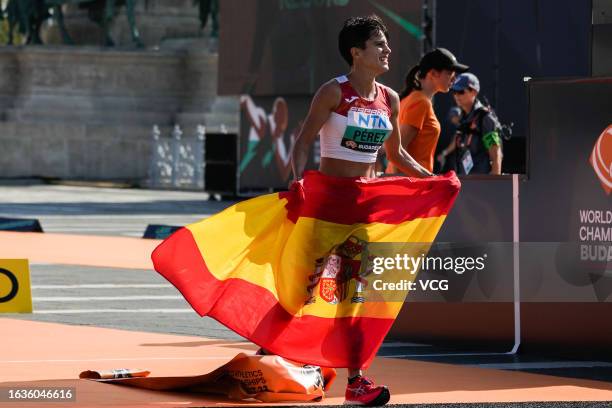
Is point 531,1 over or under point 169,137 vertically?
over

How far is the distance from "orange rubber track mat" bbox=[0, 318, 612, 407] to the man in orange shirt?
1.65 m

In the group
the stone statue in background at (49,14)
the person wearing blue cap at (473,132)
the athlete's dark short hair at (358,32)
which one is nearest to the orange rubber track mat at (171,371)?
the athlete's dark short hair at (358,32)

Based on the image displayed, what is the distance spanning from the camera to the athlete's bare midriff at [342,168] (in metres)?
9.90

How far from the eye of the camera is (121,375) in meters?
10.4

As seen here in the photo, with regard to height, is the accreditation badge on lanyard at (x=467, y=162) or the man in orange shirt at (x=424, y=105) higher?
the man in orange shirt at (x=424, y=105)

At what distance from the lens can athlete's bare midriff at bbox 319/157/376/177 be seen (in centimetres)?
990

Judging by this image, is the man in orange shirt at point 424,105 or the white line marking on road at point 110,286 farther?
the white line marking on road at point 110,286

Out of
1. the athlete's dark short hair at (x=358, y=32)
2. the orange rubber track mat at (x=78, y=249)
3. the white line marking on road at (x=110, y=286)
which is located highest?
the athlete's dark short hair at (x=358, y=32)

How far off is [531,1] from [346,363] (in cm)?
1757

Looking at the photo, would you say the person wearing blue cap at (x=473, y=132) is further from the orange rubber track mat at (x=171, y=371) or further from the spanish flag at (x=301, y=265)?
the spanish flag at (x=301, y=265)

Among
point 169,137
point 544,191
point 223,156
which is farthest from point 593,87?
point 169,137

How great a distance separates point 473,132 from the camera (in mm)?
15445

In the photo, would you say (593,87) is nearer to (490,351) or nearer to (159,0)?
(490,351)

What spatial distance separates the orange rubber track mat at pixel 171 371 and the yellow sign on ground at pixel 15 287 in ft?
1.10
